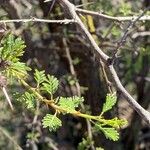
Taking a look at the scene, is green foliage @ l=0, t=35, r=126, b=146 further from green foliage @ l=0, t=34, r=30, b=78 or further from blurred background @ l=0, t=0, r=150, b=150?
blurred background @ l=0, t=0, r=150, b=150

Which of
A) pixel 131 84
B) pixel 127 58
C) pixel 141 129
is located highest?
A: pixel 127 58

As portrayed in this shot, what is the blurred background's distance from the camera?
2.03 metres

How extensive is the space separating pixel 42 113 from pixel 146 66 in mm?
811

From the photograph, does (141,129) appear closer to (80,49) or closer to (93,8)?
(80,49)

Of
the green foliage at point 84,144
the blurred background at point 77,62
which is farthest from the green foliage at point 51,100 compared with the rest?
the blurred background at point 77,62

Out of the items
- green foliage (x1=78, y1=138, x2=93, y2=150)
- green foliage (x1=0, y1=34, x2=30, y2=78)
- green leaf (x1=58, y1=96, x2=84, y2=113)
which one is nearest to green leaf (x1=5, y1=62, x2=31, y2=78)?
green foliage (x1=0, y1=34, x2=30, y2=78)

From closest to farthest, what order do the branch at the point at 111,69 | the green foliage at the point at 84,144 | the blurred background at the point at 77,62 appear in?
the branch at the point at 111,69
the green foliage at the point at 84,144
the blurred background at the point at 77,62

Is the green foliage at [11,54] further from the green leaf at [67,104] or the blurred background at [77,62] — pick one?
the blurred background at [77,62]

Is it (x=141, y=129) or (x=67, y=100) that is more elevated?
(x=67, y=100)

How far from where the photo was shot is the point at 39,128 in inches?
89.5

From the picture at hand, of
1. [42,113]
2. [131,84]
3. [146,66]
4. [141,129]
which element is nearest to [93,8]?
[42,113]

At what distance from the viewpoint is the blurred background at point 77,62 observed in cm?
203

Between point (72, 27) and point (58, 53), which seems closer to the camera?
point (72, 27)

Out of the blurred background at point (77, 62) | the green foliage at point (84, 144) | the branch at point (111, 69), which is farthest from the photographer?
the blurred background at point (77, 62)
